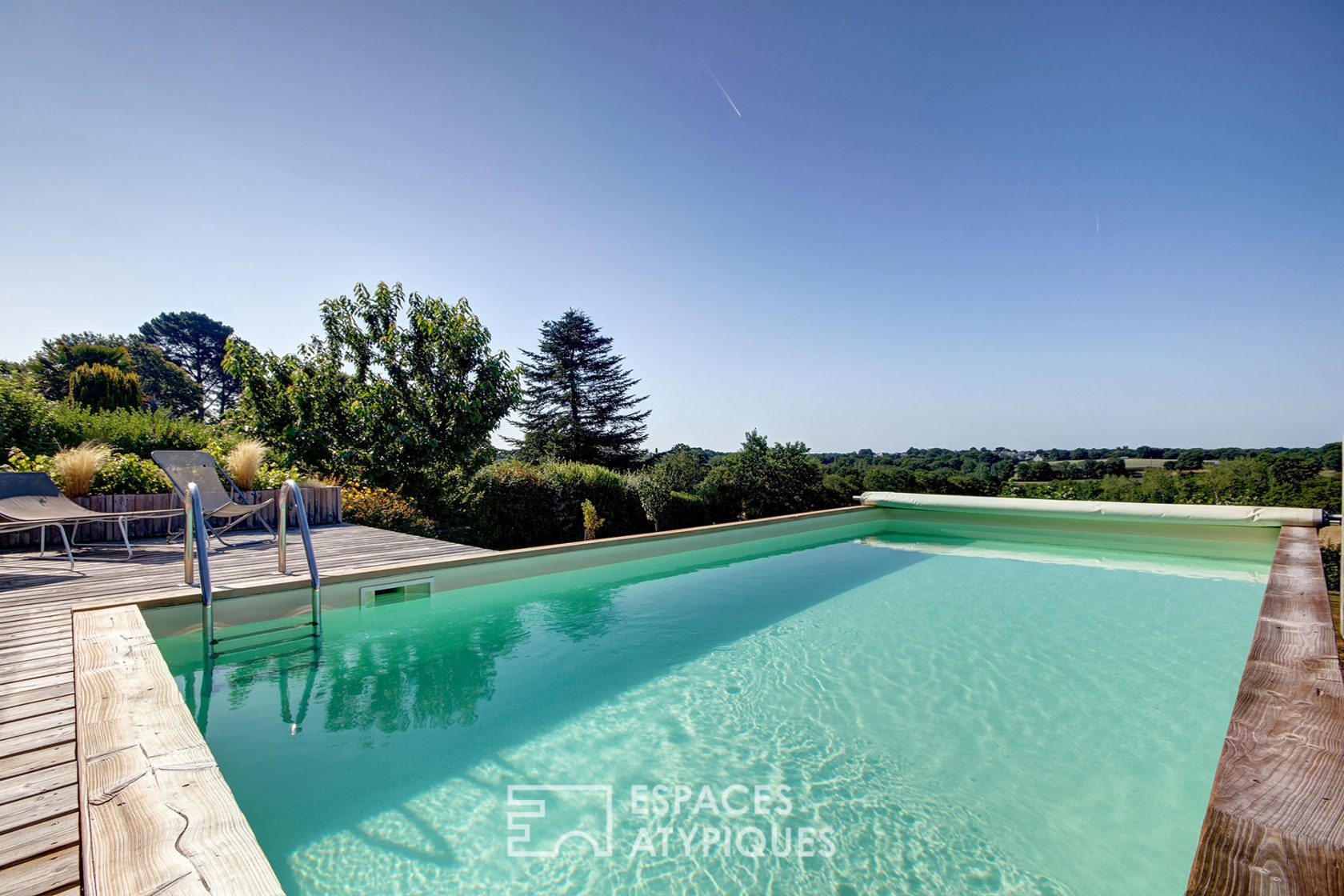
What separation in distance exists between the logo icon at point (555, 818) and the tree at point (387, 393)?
673 centimetres

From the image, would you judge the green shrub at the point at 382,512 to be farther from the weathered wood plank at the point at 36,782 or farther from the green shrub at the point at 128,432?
the weathered wood plank at the point at 36,782

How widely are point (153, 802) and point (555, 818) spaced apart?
140 cm

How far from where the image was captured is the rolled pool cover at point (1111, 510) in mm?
7492

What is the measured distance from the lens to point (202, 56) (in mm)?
6102

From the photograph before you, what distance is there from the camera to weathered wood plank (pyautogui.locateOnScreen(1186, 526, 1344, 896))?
2.22 feet

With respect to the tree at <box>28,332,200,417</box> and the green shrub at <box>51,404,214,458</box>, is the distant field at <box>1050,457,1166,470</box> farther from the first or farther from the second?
the tree at <box>28,332,200,417</box>

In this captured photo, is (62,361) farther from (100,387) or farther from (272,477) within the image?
(272,477)

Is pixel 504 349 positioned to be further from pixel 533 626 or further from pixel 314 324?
pixel 533 626

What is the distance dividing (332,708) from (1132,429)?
17.8 m

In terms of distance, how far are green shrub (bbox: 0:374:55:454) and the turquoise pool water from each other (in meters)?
6.36

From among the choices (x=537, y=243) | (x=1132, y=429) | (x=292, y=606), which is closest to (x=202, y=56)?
(x=537, y=243)

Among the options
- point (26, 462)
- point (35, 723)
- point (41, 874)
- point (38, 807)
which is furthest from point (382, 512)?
point (41, 874)

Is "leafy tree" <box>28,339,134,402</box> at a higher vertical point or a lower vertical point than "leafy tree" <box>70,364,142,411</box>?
higher
